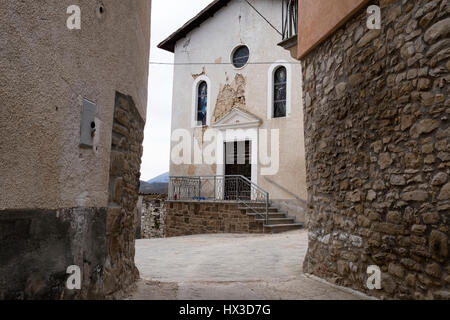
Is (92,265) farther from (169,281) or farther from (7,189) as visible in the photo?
(169,281)

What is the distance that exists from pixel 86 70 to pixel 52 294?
142 centimetres

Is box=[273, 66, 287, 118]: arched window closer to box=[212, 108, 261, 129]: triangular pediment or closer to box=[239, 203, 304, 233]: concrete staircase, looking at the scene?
box=[212, 108, 261, 129]: triangular pediment

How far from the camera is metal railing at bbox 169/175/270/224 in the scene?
12.0 metres

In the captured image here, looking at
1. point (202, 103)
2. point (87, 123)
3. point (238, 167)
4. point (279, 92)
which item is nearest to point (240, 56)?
point (279, 92)

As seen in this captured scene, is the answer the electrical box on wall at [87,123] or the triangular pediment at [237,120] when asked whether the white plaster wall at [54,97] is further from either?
the triangular pediment at [237,120]

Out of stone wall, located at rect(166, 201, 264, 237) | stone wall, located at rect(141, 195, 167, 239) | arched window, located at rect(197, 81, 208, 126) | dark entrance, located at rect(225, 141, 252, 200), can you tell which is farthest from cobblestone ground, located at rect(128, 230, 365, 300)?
arched window, located at rect(197, 81, 208, 126)

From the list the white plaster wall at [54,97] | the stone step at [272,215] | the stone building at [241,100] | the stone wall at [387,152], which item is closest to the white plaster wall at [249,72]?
the stone building at [241,100]

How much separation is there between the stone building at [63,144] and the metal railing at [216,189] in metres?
8.60

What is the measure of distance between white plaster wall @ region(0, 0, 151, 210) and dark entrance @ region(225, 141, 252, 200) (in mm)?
9734

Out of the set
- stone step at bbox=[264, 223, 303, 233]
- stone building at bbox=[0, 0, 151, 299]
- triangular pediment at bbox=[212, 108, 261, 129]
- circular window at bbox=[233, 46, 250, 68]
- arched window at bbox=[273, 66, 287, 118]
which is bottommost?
stone step at bbox=[264, 223, 303, 233]

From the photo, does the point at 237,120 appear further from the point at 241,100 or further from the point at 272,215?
the point at 272,215

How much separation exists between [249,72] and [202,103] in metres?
2.33
